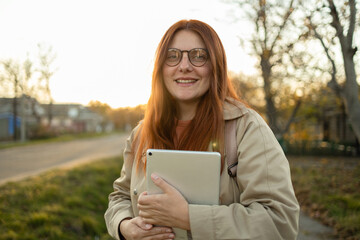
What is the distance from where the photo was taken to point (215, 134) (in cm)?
171

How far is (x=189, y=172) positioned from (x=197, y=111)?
0.51m

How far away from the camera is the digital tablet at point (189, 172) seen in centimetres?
149

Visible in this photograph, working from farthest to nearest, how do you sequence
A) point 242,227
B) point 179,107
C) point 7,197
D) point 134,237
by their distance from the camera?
1. point 7,197
2. point 179,107
3. point 134,237
4. point 242,227

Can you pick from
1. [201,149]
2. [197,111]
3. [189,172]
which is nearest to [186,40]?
[197,111]

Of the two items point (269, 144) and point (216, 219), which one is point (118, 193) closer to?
point (216, 219)

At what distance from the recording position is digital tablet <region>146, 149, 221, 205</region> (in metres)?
1.49

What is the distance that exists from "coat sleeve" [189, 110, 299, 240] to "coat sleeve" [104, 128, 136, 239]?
0.64 meters

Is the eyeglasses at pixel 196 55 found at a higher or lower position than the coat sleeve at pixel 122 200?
higher

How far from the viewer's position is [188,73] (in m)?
1.87

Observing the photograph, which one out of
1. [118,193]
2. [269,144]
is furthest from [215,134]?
[118,193]

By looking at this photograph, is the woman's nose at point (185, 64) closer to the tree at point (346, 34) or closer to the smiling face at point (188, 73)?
the smiling face at point (188, 73)

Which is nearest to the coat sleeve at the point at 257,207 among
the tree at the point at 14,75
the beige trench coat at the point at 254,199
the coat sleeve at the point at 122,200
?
the beige trench coat at the point at 254,199

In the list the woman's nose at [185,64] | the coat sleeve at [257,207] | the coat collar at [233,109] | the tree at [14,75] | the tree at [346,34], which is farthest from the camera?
the tree at [14,75]

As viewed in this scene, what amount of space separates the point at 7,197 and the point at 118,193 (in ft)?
14.7
